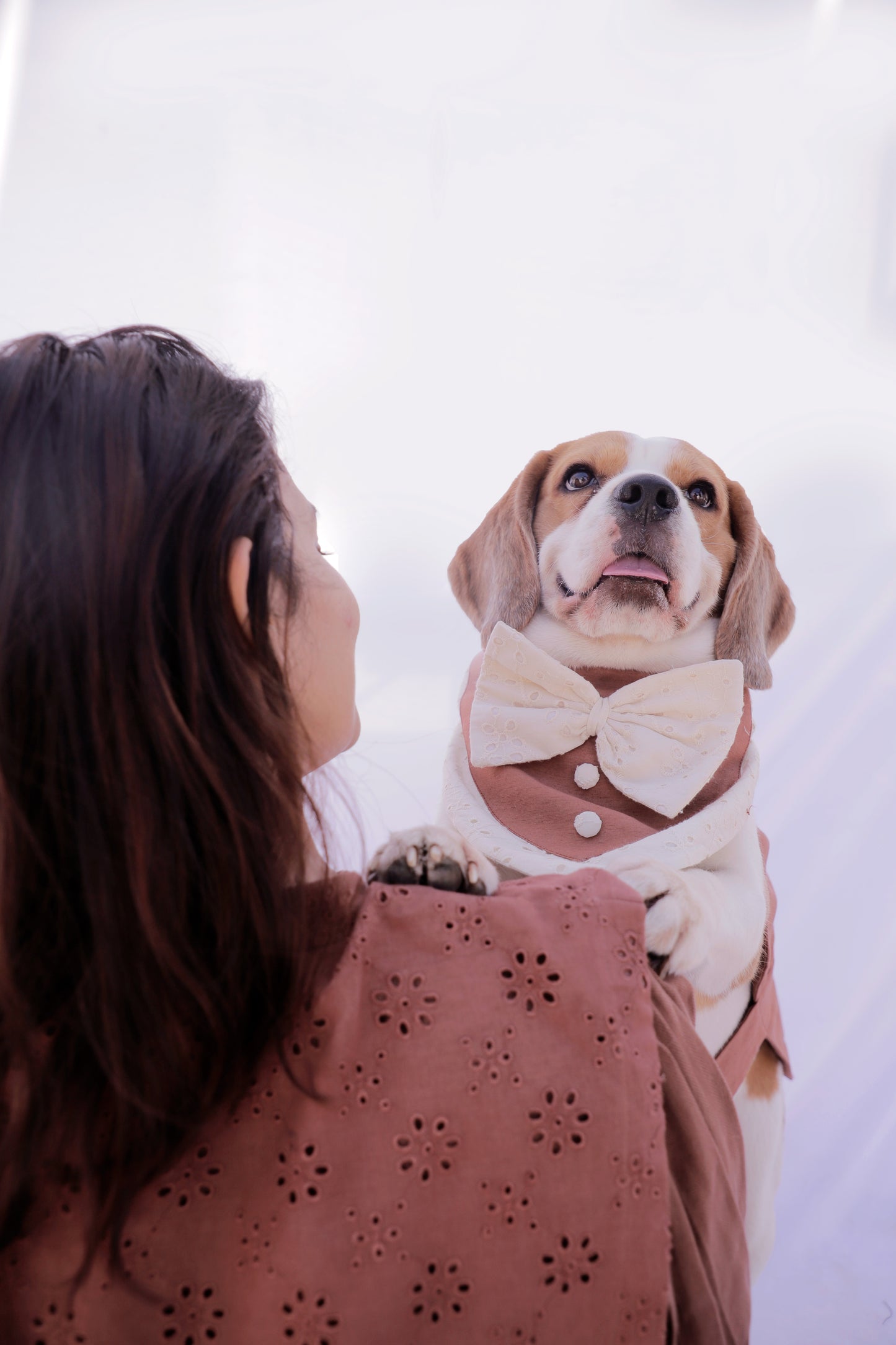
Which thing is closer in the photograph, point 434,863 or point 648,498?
point 434,863

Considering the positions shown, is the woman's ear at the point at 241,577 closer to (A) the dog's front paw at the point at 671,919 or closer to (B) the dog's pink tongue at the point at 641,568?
(A) the dog's front paw at the point at 671,919

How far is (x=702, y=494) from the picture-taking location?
178 centimetres

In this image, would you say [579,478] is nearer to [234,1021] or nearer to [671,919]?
[671,919]

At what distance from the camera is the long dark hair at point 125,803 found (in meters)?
0.63

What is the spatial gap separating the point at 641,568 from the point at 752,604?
270mm

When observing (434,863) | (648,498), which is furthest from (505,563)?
(434,863)

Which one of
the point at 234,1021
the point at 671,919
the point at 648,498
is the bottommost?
the point at 671,919

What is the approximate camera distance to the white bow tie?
145cm

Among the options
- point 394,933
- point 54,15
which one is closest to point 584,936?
point 394,933

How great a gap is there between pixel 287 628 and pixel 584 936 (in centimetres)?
37

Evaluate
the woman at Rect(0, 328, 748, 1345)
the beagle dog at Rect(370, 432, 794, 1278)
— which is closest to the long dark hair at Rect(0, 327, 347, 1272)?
the woman at Rect(0, 328, 748, 1345)

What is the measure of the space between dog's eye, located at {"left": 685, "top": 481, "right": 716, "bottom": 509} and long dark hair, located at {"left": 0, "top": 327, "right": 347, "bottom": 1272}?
1.22 m

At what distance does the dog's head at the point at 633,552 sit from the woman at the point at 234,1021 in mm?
962

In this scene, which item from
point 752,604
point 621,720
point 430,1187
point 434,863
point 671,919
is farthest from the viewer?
point 752,604
